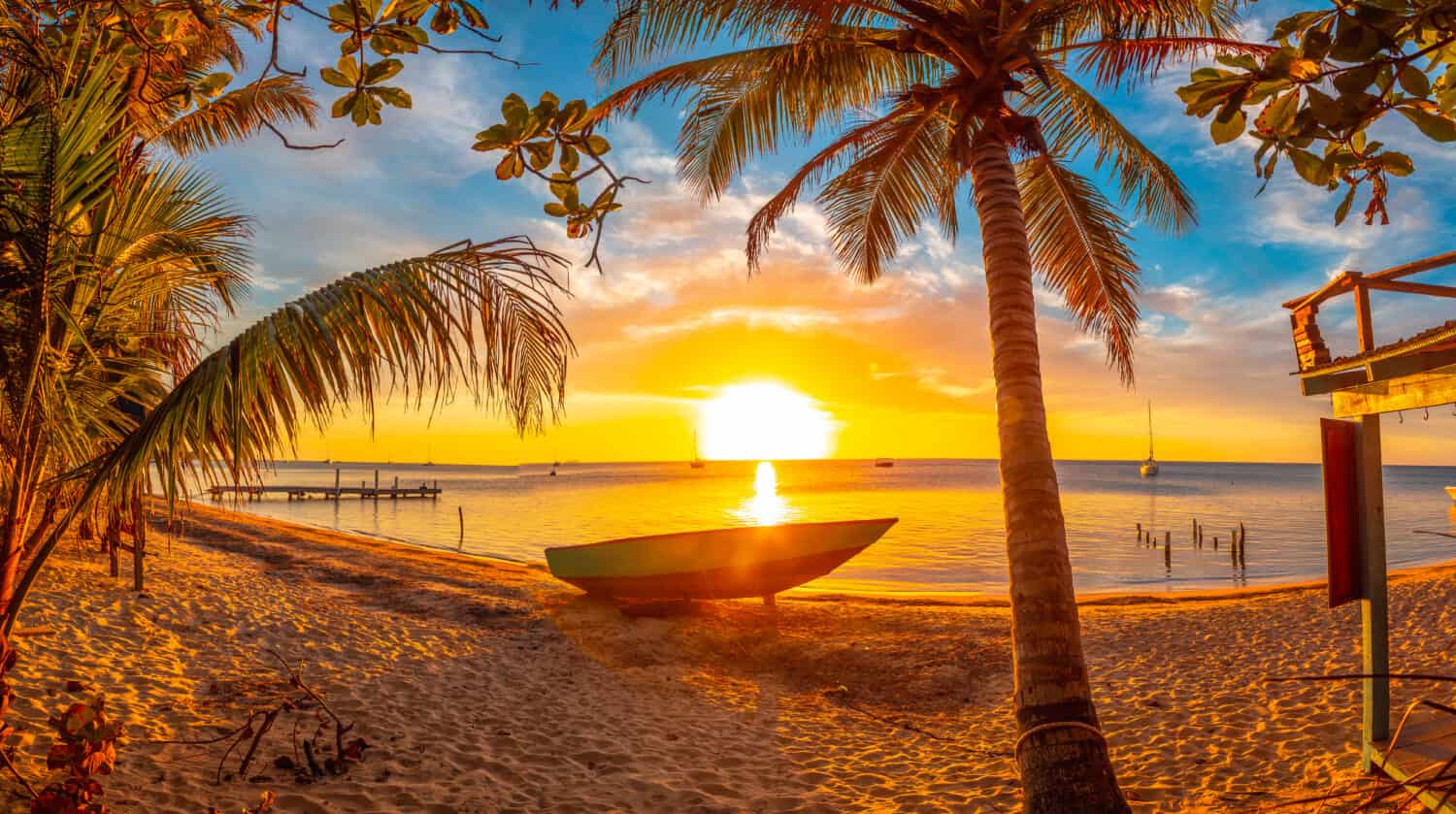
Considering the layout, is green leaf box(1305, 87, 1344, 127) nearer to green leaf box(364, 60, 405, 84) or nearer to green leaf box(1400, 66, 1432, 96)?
green leaf box(1400, 66, 1432, 96)

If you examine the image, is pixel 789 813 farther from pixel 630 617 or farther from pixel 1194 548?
pixel 1194 548

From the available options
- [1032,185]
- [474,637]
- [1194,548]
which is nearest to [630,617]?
[474,637]

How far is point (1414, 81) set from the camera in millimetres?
1560

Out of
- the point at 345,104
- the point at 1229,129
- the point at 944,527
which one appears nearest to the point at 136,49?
the point at 345,104

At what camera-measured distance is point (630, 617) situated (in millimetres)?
12391

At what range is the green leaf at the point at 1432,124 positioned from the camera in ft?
5.35

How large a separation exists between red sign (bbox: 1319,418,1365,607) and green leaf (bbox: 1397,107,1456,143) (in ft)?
13.6

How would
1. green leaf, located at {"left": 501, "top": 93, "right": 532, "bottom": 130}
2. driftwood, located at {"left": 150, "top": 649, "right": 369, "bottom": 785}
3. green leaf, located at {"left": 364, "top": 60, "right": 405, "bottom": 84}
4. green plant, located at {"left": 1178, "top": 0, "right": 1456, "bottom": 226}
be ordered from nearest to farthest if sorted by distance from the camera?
green plant, located at {"left": 1178, "top": 0, "right": 1456, "bottom": 226} → green leaf, located at {"left": 501, "top": 93, "right": 532, "bottom": 130} → green leaf, located at {"left": 364, "top": 60, "right": 405, "bottom": 84} → driftwood, located at {"left": 150, "top": 649, "right": 369, "bottom": 785}

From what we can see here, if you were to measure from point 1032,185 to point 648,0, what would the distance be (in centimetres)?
493

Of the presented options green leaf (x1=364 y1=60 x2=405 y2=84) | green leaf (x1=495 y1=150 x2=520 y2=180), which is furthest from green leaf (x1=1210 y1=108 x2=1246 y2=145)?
green leaf (x1=364 y1=60 x2=405 y2=84)

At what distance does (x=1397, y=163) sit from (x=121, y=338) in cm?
585

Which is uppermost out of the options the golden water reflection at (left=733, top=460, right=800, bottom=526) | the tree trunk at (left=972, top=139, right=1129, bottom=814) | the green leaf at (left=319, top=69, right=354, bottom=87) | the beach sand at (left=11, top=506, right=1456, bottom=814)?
the green leaf at (left=319, top=69, right=354, bottom=87)

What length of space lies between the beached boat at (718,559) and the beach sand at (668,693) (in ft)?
1.81

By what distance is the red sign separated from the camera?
4820mm
